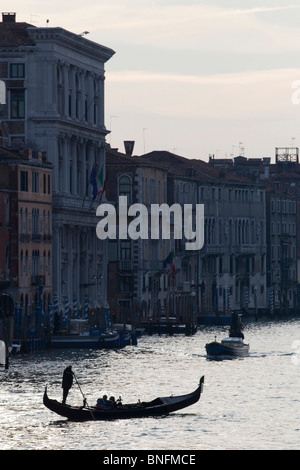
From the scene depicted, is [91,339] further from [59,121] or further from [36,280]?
[59,121]

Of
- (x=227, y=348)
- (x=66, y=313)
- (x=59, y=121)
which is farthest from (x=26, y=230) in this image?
(x=227, y=348)

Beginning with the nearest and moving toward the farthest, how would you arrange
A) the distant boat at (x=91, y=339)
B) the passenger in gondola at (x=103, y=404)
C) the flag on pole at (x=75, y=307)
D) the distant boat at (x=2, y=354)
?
the passenger in gondola at (x=103, y=404) → the distant boat at (x=2, y=354) → the distant boat at (x=91, y=339) → the flag on pole at (x=75, y=307)

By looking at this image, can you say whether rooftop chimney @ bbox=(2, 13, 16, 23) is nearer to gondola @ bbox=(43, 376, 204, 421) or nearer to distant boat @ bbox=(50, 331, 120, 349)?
distant boat @ bbox=(50, 331, 120, 349)

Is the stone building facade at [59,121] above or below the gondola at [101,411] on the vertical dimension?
above

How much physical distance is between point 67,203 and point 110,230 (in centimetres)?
1018

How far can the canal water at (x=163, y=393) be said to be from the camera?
5206 centimetres

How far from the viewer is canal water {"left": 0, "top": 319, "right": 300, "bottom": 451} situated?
52.1 m

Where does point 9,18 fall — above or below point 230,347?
above

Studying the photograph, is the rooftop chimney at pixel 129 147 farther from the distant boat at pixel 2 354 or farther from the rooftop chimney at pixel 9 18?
the distant boat at pixel 2 354

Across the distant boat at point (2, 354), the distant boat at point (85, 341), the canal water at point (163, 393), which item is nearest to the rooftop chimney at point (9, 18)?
the canal water at point (163, 393)

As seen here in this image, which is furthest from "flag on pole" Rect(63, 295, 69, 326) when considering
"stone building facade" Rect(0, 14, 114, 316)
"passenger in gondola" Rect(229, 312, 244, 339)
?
"passenger in gondola" Rect(229, 312, 244, 339)

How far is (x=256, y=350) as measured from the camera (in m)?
87.9

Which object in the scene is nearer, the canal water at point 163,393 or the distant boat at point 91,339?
the canal water at point 163,393

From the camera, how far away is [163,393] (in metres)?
64.1
